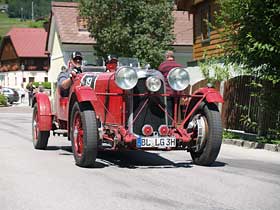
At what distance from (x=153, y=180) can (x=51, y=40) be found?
44.3 m

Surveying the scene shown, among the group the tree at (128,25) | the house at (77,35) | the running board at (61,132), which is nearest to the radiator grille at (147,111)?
the running board at (61,132)

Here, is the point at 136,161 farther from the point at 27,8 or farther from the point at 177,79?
the point at 27,8

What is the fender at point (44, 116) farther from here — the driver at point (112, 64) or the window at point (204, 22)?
the window at point (204, 22)

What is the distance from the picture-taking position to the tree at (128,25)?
3297cm

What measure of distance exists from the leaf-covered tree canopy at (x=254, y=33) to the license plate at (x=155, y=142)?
4370 mm

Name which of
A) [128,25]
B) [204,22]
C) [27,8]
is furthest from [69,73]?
[27,8]

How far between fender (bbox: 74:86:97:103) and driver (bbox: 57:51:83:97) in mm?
1537

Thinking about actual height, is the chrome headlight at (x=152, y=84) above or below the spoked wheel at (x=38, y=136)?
above

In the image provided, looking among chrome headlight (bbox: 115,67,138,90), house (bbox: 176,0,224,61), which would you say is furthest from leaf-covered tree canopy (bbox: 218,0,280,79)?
house (bbox: 176,0,224,61)

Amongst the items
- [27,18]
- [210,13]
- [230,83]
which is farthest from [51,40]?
[27,18]

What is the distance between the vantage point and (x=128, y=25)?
3312cm

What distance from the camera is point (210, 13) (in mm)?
24219

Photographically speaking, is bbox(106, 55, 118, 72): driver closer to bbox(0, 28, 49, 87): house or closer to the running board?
the running board

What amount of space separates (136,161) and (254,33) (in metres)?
4.53
